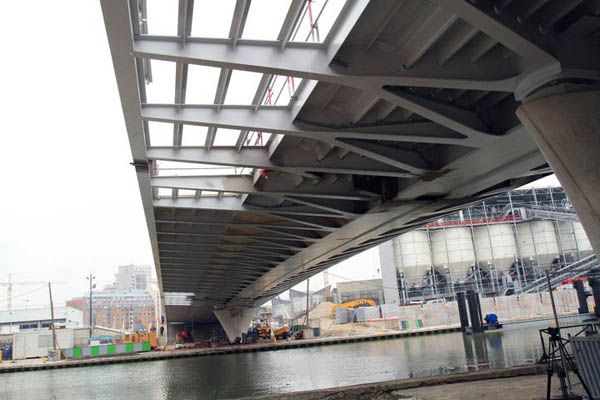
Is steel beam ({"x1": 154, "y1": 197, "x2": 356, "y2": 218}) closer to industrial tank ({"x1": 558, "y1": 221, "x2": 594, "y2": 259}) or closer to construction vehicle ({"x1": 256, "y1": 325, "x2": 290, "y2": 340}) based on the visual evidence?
construction vehicle ({"x1": 256, "y1": 325, "x2": 290, "y2": 340})

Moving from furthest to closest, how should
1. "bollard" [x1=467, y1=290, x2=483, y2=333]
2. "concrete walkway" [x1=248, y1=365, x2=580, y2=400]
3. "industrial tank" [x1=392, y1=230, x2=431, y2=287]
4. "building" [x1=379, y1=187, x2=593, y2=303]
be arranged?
"industrial tank" [x1=392, y1=230, x2=431, y2=287]
"building" [x1=379, y1=187, x2=593, y2=303]
"bollard" [x1=467, y1=290, x2=483, y2=333]
"concrete walkway" [x1=248, y1=365, x2=580, y2=400]

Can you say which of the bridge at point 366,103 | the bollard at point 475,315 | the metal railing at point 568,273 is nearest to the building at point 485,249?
the metal railing at point 568,273

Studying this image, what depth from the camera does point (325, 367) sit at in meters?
30.6

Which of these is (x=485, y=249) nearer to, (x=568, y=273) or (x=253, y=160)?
(x=568, y=273)

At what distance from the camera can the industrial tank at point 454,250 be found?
83.3m

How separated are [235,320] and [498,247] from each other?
4292 cm

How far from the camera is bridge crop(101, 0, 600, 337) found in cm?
948

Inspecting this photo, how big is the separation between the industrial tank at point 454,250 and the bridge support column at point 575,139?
76.7 meters

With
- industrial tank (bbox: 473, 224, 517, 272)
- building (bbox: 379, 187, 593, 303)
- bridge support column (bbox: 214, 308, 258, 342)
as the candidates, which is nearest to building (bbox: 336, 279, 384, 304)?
building (bbox: 379, 187, 593, 303)

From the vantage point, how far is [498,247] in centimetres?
8281

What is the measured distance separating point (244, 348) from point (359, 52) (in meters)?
54.7

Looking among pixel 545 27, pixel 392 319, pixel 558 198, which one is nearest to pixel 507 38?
pixel 545 27

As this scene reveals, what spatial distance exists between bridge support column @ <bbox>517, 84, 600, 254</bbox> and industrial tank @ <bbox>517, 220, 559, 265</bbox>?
79.1 metres

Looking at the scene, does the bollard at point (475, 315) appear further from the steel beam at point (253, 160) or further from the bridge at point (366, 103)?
the steel beam at point (253, 160)
